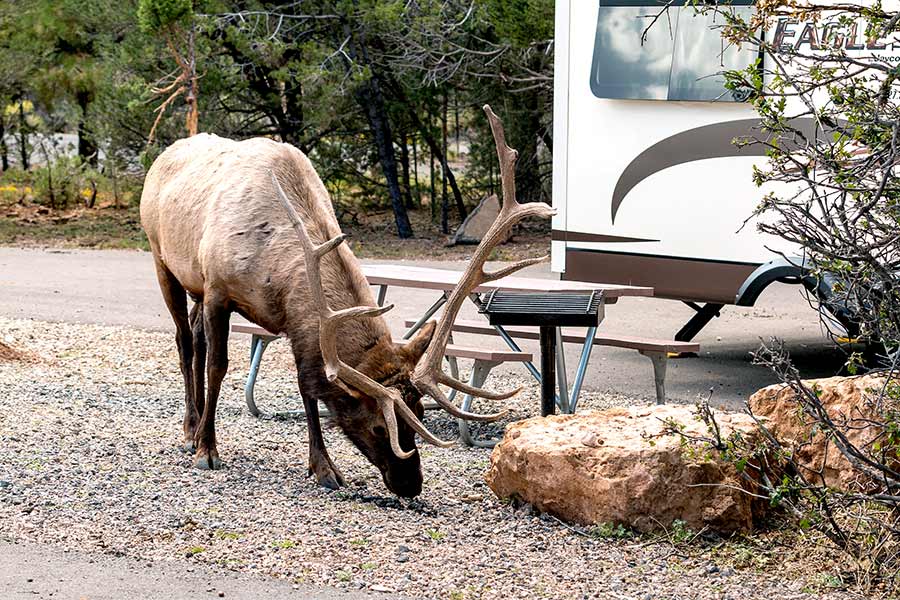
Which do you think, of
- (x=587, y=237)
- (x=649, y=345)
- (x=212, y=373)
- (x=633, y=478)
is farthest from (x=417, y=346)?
(x=587, y=237)

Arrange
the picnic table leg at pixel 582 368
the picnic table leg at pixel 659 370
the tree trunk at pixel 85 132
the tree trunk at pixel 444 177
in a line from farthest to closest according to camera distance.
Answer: the tree trunk at pixel 85 132 → the tree trunk at pixel 444 177 → the picnic table leg at pixel 659 370 → the picnic table leg at pixel 582 368

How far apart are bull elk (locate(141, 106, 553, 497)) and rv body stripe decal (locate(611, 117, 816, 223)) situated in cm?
344

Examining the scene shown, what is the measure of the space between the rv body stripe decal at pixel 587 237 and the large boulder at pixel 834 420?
384cm

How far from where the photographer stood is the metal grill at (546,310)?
6859 millimetres

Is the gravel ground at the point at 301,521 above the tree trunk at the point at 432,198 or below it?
above

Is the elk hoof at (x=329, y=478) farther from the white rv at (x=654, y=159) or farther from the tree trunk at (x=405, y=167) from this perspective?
the tree trunk at (x=405, y=167)

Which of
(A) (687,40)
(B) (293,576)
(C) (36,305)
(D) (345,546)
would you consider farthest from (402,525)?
(C) (36,305)

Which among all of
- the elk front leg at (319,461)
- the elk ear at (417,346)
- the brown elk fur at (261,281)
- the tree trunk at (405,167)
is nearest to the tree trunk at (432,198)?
the tree trunk at (405,167)

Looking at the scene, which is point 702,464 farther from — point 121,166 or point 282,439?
point 121,166

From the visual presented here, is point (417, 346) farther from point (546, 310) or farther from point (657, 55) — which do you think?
point (657, 55)

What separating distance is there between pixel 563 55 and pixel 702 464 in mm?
5435

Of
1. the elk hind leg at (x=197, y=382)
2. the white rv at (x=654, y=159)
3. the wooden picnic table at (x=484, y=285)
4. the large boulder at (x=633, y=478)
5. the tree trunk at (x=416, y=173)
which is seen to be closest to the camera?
the large boulder at (x=633, y=478)

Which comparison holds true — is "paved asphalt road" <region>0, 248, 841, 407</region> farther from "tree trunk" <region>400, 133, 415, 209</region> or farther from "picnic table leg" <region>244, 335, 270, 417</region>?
"tree trunk" <region>400, 133, 415, 209</region>

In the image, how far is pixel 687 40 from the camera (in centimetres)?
932
